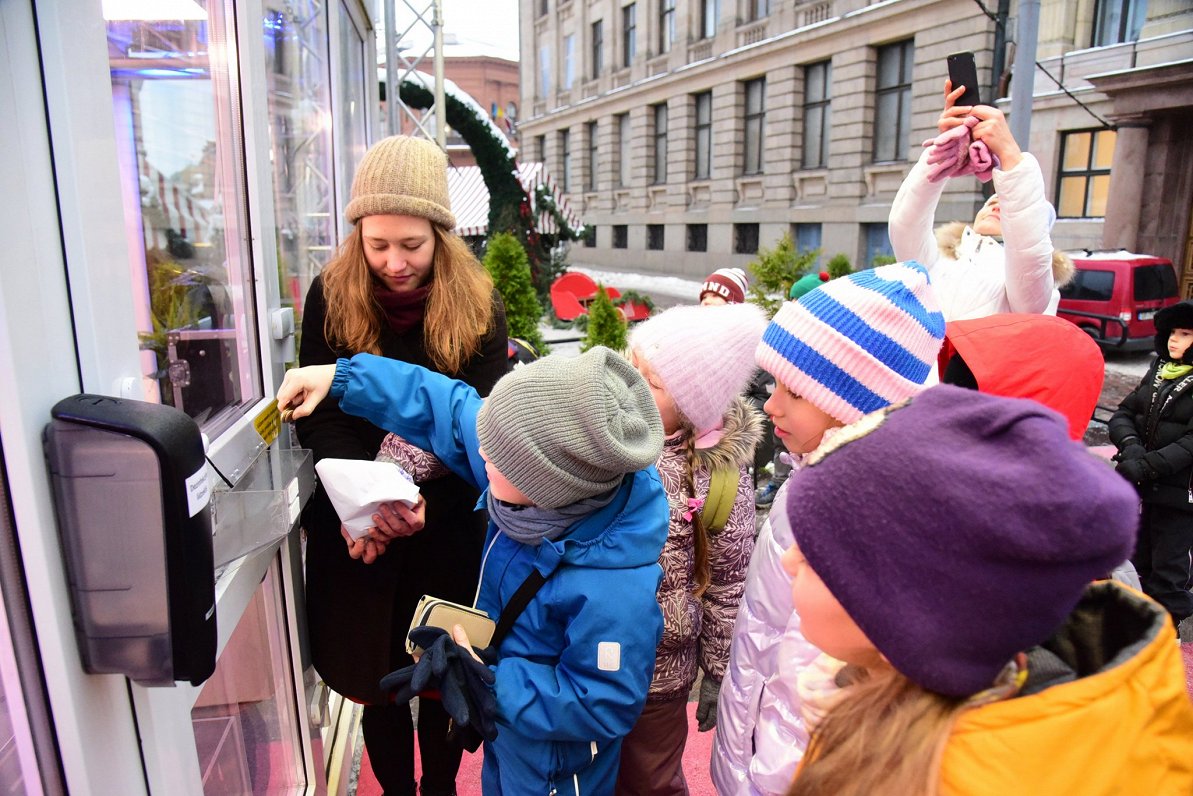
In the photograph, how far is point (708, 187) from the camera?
2545 cm

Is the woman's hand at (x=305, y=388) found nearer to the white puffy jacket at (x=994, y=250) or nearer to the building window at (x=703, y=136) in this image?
the white puffy jacket at (x=994, y=250)

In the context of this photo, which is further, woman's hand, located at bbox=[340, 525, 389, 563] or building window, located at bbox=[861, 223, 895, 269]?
building window, located at bbox=[861, 223, 895, 269]

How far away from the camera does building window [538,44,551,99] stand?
35094 millimetres

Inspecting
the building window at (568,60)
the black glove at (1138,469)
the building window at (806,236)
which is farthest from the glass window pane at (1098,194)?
the building window at (568,60)

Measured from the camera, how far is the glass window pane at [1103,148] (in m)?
15.7

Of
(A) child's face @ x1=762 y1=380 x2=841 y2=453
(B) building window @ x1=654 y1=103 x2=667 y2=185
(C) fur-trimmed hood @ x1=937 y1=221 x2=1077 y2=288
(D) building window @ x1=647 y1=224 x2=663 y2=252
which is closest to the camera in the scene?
(A) child's face @ x1=762 y1=380 x2=841 y2=453

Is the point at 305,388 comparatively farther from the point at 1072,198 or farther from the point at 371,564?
the point at 1072,198

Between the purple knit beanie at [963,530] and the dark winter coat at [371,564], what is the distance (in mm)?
1373

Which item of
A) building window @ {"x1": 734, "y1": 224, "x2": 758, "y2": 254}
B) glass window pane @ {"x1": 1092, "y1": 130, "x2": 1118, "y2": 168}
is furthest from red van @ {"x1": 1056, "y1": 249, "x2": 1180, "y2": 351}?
building window @ {"x1": 734, "y1": 224, "x2": 758, "y2": 254}

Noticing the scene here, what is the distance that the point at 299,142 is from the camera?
3.23 meters

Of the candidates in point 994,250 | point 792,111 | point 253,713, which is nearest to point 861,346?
point 994,250

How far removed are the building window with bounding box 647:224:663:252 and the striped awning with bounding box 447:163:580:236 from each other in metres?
12.6

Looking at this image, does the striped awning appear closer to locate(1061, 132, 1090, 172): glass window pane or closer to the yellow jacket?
the yellow jacket

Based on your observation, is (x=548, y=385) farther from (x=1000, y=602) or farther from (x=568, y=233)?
(x=568, y=233)
